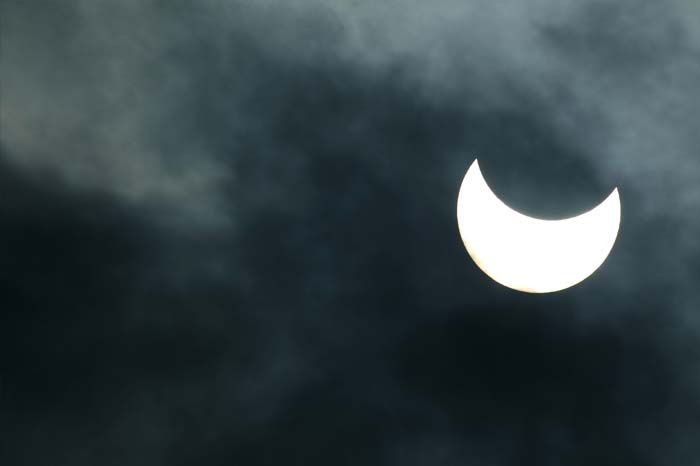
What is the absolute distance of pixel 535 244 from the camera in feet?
61.5

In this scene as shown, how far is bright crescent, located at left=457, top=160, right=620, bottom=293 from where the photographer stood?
1852cm

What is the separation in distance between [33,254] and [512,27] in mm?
21086

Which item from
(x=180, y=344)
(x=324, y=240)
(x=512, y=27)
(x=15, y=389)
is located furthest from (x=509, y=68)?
(x=15, y=389)

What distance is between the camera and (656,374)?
118ft

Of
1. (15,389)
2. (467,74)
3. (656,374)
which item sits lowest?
(15,389)

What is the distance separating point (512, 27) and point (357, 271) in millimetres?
11749

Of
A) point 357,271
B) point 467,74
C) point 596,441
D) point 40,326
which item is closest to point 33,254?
point 40,326

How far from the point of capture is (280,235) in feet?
112

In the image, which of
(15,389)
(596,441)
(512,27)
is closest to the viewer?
(512,27)

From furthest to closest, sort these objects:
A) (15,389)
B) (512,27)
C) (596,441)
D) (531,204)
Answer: (596,441)
(15,389)
(531,204)
(512,27)

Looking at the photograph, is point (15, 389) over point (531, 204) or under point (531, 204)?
under

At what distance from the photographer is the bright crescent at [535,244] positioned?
18516 millimetres

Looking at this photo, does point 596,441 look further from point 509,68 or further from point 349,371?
point 509,68

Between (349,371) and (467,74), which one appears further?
(349,371)
